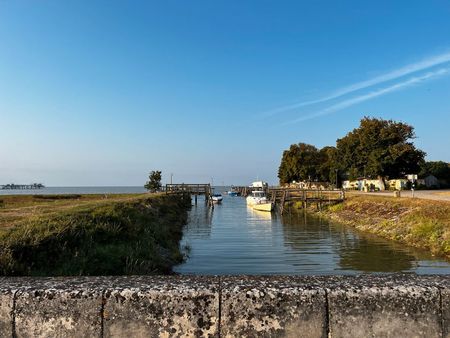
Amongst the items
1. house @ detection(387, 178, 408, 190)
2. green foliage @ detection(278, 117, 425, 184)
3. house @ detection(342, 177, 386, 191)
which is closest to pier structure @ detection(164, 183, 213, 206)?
green foliage @ detection(278, 117, 425, 184)

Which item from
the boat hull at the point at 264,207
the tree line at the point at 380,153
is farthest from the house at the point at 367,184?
the boat hull at the point at 264,207

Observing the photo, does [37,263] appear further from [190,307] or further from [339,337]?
[339,337]

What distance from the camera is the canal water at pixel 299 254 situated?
1931cm

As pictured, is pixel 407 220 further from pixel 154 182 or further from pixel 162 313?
pixel 154 182

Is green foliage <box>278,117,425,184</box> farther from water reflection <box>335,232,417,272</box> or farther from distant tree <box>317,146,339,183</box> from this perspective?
water reflection <box>335,232,417,272</box>

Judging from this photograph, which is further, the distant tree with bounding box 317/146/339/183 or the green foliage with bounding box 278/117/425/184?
the distant tree with bounding box 317/146/339/183

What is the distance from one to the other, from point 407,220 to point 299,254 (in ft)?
36.2

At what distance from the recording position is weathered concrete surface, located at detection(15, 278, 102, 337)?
3.14 metres

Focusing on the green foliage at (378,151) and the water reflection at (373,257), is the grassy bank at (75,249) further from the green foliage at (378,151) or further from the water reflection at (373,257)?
the green foliage at (378,151)

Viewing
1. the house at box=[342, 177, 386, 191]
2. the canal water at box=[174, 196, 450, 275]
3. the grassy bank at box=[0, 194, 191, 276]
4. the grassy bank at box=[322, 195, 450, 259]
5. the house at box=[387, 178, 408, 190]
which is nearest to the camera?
the grassy bank at box=[0, 194, 191, 276]

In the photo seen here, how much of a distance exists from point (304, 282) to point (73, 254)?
9.76 metres

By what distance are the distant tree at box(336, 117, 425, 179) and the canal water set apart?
30264 millimetres

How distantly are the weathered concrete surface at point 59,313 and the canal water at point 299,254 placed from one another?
14761 millimetres

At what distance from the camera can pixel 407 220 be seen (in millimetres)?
29953
